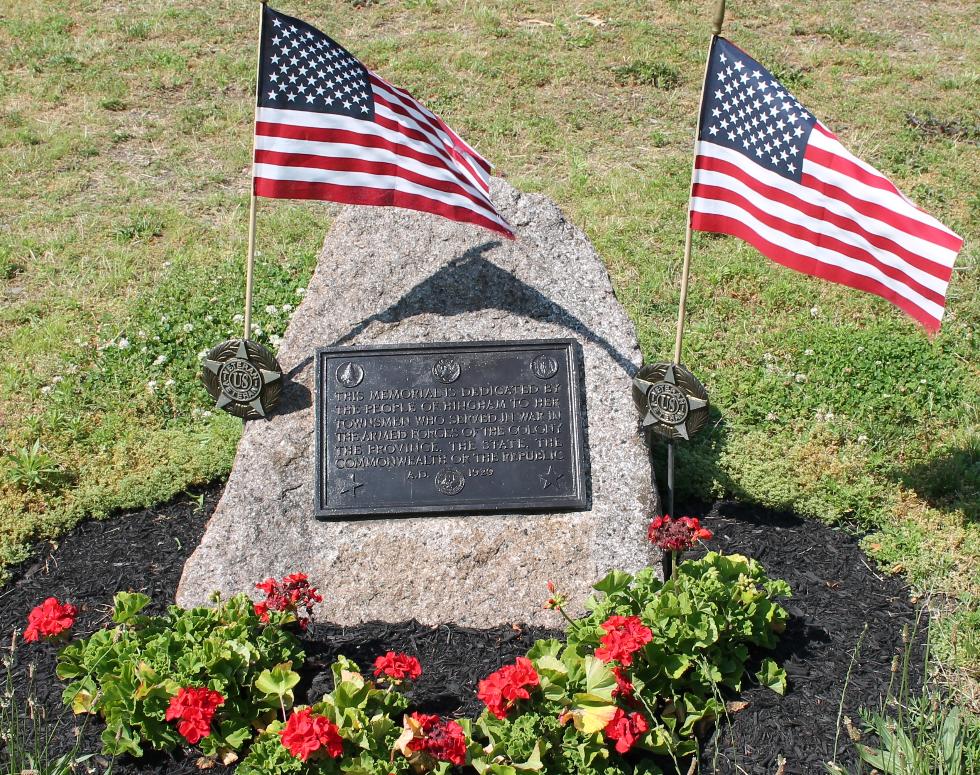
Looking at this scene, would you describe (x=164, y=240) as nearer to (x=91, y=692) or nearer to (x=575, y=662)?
(x=91, y=692)

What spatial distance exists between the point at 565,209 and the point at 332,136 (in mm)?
3258

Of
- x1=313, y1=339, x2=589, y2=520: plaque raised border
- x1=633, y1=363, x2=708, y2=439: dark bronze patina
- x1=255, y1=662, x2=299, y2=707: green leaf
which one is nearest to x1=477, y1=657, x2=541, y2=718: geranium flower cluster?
x1=255, y1=662, x2=299, y2=707: green leaf

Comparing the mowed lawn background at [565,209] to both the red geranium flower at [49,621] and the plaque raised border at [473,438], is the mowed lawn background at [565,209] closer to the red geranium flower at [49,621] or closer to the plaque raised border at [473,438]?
the plaque raised border at [473,438]

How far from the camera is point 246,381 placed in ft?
15.1

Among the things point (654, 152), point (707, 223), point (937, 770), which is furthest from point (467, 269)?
point (654, 152)

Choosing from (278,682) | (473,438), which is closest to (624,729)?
(278,682)

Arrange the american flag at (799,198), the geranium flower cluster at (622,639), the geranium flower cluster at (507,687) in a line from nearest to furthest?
the geranium flower cluster at (507,687) < the geranium flower cluster at (622,639) < the american flag at (799,198)

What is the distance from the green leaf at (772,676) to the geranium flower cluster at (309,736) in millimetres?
1717

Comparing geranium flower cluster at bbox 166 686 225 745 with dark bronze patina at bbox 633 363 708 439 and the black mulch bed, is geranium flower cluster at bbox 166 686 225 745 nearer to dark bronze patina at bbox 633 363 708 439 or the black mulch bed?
the black mulch bed

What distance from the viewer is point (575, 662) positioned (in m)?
3.63

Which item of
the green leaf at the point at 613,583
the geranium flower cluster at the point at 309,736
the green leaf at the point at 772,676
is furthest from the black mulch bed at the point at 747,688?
the geranium flower cluster at the point at 309,736

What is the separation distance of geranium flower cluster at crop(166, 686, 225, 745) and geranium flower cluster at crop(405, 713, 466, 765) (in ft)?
2.26

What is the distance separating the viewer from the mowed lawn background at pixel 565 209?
525 cm

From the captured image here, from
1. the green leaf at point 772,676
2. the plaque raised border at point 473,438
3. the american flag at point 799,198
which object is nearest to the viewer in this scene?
the green leaf at point 772,676
